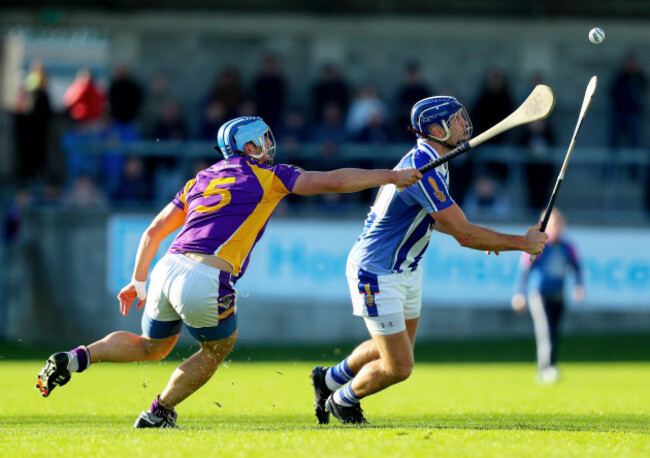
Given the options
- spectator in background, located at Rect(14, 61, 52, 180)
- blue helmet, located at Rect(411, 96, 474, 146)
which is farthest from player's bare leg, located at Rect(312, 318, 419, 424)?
spectator in background, located at Rect(14, 61, 52, 180)

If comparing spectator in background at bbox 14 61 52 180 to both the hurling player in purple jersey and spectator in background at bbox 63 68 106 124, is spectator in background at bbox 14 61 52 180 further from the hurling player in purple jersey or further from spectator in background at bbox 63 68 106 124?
the hurling player in purple jersey

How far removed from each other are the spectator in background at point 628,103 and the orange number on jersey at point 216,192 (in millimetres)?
13292

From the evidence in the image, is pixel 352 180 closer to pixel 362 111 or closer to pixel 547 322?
pixel 547 322

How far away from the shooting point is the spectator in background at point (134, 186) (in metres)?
18.2

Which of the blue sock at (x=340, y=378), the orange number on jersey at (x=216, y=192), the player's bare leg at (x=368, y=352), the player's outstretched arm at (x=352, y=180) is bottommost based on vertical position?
the blue sock at (x=340, y=378)

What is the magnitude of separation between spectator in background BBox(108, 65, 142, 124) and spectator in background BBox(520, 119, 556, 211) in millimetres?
6985

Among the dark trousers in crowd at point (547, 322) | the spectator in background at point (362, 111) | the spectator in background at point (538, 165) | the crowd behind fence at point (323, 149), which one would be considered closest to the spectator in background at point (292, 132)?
the crowd behind fence at point (323, 149)

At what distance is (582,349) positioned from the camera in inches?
691

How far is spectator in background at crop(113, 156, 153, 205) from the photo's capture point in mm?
18234

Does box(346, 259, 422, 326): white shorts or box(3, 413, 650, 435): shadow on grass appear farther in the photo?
box(346, 259, 422, 326): white shorts

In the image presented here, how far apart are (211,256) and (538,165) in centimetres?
1174

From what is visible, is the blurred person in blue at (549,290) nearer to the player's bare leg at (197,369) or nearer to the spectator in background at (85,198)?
the player's bare leg at (197,369)

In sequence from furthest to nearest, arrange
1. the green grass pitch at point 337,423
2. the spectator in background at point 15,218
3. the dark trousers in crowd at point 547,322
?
1. the spectator in background at point 15,218
2. the dark trousers in crowd at point 547,322
3. the green grass pitch at point 337,423

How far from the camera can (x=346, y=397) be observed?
8.12 metres
